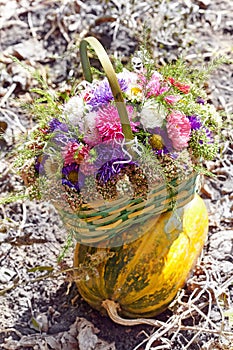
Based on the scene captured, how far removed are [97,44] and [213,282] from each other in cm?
94

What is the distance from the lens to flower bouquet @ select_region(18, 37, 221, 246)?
6.02 ft

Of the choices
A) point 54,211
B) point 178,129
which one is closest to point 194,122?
point 178,129

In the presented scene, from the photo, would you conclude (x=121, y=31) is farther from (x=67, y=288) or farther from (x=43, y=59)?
(x=67, y=288)

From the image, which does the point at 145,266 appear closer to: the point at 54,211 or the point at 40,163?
the point at 40,163

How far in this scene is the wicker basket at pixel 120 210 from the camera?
1.88 metres

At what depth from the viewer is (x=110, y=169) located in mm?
1822

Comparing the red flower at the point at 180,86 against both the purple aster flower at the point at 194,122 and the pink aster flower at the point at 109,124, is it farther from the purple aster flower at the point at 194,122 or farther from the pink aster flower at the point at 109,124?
the pink aster flower at the point at 109,124

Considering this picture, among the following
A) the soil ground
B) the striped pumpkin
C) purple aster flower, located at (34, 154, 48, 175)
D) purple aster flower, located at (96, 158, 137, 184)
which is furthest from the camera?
the soil ground

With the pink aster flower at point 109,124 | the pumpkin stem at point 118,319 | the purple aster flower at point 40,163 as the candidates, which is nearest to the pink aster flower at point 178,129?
the pink aster flower at point 109,124

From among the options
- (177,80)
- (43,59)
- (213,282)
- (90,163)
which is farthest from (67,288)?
(43,59)

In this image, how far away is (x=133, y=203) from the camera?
1912mm

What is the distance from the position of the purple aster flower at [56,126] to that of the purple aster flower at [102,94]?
→ 101 mm

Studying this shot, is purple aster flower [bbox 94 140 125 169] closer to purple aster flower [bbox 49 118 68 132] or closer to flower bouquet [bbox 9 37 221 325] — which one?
flower bouquet [bbox 9 37 221 325]

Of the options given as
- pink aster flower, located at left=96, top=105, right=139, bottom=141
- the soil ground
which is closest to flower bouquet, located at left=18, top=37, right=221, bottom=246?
pink aster flower, located at left=96, top=105, right=139, bottom=141
